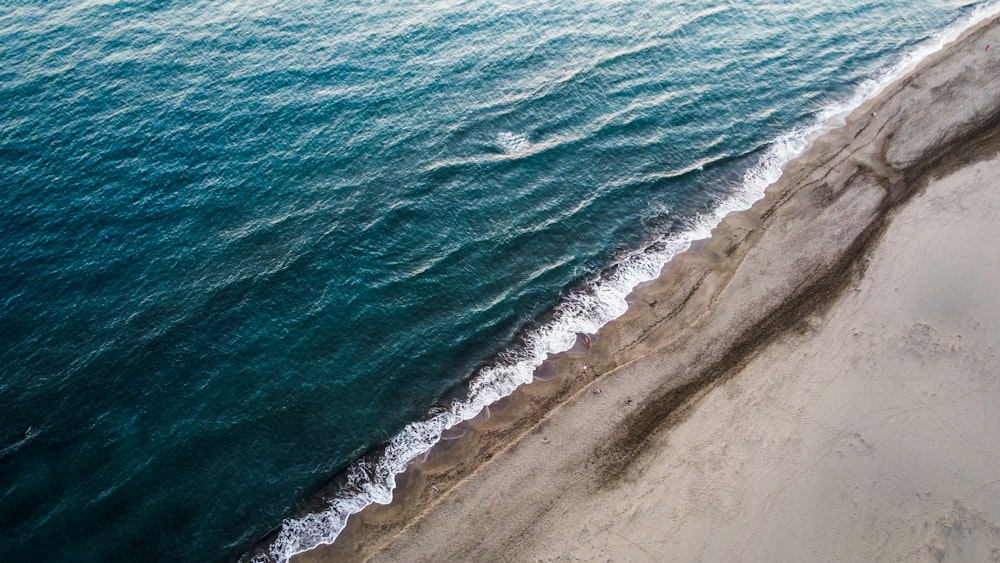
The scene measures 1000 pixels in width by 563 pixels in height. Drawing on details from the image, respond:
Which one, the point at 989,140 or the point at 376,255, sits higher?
the point at 989,140

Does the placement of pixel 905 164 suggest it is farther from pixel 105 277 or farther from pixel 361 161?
pixel 105 277

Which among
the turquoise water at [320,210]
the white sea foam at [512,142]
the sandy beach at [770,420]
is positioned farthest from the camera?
the white sea foam at [512,142]

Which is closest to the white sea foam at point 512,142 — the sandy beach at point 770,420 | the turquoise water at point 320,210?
the turquoise water at point 320,210

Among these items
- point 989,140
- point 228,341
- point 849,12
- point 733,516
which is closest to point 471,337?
point 228,341

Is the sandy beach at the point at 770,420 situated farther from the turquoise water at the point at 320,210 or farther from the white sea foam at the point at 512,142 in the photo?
the white sea foam at the point at 512,142

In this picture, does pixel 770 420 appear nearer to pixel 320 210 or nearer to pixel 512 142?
pixel 512 142

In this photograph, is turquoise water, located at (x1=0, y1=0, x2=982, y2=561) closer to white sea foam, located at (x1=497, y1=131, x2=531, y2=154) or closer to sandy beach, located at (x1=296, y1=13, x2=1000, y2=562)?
white sea foam, located at (x1=497, y1=131, x2=531, y2=154)

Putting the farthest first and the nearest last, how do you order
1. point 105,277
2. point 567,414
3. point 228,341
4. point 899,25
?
point 899,25
point 105,277
point 228,341
point 567,414
